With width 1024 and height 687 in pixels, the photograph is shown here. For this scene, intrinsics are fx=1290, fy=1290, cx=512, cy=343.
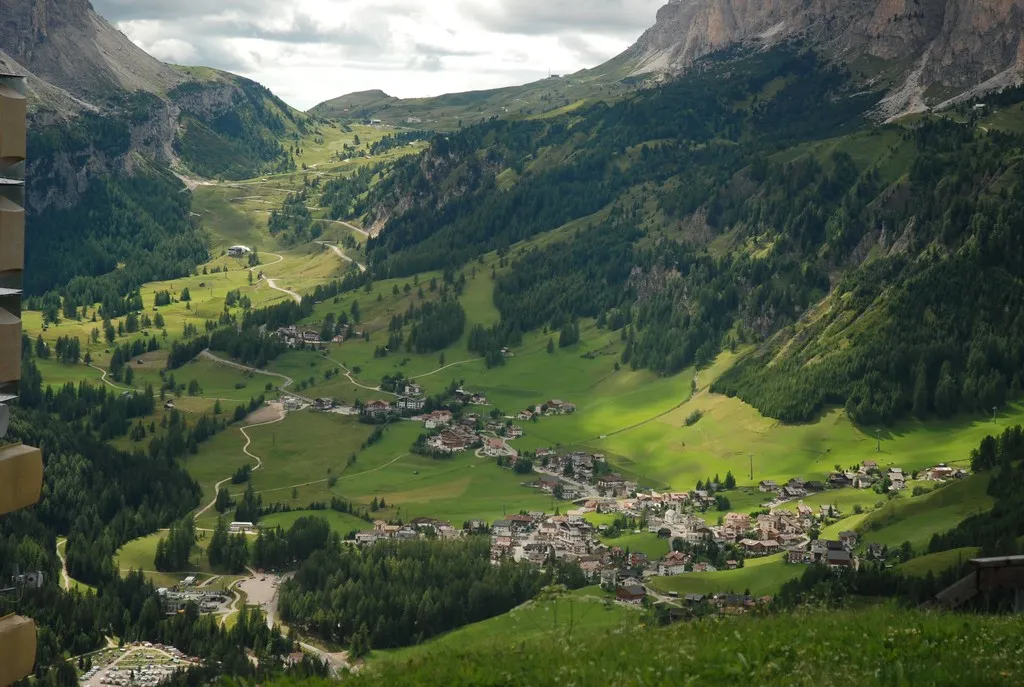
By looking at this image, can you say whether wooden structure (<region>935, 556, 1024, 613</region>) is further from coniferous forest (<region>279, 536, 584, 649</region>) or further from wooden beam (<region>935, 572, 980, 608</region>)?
coniferous forest (<region>279, 536, 584, 649</region>)

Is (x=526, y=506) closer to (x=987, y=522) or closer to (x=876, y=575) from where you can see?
(x=987, y=522)

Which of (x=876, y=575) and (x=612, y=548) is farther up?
(x=876, y=575)

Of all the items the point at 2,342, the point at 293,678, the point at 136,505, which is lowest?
the point at 136,505

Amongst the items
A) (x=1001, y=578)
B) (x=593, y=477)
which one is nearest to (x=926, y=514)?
(x=593, y=477)

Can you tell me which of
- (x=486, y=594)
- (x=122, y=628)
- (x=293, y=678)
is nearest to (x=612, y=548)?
(x=486, y=594)

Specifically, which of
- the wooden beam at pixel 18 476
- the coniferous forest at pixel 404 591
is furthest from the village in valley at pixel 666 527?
the wooden beam at pixel 18 476

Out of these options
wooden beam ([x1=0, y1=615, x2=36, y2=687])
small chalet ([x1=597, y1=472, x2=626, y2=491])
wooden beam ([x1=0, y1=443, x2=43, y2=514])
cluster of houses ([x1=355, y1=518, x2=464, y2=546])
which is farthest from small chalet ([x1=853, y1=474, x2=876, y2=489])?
wooden beam ([x1=0, y1=443, x2=43, y2=514])
